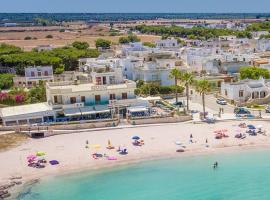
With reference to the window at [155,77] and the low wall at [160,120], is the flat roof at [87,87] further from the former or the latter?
the window at [155,77]

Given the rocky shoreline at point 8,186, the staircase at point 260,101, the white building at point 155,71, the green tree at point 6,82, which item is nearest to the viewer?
the rocky shoreline at point 8,186

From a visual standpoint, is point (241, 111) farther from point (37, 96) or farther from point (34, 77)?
point (34, 77)

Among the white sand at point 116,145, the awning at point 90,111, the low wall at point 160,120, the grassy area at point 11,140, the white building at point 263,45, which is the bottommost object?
the white sand at point 116,145

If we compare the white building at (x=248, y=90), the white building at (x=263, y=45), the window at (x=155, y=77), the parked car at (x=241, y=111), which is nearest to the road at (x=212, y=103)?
the parked car at (x=241, y=111)

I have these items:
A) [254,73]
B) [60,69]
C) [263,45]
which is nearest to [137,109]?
[254,73]

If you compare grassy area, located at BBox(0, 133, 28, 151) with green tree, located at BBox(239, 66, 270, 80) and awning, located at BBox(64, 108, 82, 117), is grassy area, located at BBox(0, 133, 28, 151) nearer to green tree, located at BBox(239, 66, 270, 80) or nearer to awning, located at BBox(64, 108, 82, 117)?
awning, located at BBox(64, 108, 82, 117)

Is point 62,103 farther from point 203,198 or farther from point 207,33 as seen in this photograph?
point 207,33
